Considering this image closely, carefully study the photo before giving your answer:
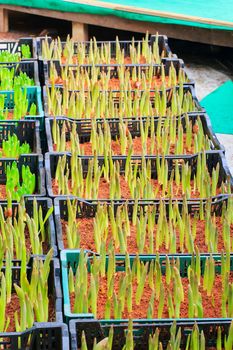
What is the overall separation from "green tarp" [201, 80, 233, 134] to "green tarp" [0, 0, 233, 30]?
1.79ft

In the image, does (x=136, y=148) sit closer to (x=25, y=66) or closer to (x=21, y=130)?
(x=21, y=130)

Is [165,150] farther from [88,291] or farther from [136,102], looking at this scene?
[88,291]

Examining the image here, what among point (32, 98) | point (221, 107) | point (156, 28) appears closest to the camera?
point (32, 98)

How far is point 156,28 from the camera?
7.29m

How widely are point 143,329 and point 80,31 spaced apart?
16.9 feet

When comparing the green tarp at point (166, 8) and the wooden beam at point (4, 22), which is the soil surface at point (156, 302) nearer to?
the green tarp at point (166, 8)

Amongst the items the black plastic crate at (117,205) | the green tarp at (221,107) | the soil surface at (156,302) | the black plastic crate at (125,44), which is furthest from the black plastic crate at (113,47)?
the soil surface at (156,302)

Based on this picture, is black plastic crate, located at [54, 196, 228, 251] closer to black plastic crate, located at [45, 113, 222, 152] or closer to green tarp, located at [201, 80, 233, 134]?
black plastic crate, located at [45, 113, 222, 152]

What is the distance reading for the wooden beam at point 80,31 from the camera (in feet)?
24.8

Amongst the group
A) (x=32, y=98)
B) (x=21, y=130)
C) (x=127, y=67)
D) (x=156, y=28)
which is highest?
(x=156, y=28)

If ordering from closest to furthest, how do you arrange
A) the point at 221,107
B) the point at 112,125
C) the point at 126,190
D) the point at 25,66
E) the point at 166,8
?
the point at 126,190 → the point at 112,125 → the point at 25,66 → the point at 221,107 → the point at 166,8

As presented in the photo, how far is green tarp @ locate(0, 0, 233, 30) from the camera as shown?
23.5 feet

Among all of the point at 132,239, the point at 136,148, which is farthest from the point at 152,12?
the point at 132,239

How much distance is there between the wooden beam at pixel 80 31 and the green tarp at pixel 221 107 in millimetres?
1469
